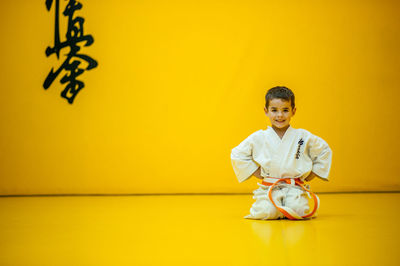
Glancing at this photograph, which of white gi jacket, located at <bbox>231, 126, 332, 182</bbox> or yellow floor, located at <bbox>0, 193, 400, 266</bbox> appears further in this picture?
white gi jacket, located at <bbox>231, 126, 332, 182</bbox>

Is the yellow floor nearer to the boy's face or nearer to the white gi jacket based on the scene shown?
the white gi jacket

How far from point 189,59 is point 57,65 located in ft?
4.22

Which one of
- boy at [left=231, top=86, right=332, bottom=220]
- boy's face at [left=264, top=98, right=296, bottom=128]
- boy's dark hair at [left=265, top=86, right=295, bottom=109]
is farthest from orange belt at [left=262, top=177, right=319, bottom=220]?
boy's dark hair at [left=265, top=86, right=295, bottom=109]

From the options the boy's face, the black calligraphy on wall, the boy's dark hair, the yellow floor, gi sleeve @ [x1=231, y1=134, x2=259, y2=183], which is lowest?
the yellow floor

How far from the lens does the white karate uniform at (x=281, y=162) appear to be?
2.82 m

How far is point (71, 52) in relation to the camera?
188 inches

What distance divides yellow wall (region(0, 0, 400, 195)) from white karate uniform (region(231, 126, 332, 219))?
185 cm

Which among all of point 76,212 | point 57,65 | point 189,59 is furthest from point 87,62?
point 76,212

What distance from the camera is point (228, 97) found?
4.80 meters

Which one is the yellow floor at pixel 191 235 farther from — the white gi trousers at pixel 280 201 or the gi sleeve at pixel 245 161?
the gi sleeve at pixel 245 161

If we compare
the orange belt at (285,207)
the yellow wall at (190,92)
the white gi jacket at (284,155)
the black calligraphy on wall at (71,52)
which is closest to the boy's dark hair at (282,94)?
the white gi jacket at (284,155)

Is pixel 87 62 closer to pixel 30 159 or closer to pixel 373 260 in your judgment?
pixel 30 159

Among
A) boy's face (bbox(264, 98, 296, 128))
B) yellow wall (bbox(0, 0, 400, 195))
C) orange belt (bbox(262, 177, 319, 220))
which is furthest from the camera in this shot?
yellow wall (bbox(0, 0, 400, 195))

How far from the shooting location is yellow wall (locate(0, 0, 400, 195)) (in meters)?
4.77
